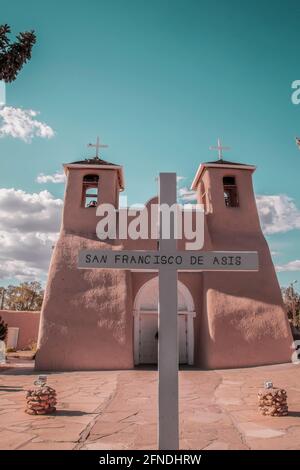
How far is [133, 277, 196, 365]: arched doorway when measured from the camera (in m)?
13.6

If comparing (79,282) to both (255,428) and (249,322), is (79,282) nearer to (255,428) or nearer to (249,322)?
(249,322)

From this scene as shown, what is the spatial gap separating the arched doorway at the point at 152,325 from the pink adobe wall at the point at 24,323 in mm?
12508

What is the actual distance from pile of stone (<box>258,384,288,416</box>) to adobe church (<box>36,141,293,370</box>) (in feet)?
22.3

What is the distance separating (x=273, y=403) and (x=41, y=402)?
3.75 m

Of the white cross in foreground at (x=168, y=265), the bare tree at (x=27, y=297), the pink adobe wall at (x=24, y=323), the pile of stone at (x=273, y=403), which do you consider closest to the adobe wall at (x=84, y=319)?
the pile of stone at (x=273, y=403)

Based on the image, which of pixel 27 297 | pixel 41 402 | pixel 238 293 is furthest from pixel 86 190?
pixel 27 297

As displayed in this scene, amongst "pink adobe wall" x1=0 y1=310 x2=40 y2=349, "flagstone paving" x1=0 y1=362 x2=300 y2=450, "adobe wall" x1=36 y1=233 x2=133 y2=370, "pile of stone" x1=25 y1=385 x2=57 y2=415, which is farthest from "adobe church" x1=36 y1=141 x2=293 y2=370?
"pink adobe wall" x1=0 y1=310 x2=40 y2=349

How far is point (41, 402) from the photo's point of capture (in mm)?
5492

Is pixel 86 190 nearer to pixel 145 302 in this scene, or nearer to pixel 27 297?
pixel 145 302

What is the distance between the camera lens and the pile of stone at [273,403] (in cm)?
542

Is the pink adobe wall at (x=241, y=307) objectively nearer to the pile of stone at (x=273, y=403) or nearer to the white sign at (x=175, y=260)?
the pile of stone at (x=273, y=403)

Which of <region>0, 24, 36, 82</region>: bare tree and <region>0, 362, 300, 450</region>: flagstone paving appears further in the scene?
<region>0, 24, 36, 82</region>: bare tree

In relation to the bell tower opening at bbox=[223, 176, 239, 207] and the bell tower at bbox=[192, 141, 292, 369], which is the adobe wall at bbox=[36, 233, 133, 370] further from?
the bell tower opening at bbox=[223, 176, 239, 207]

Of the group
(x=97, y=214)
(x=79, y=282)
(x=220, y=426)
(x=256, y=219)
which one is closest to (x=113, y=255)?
(x=220, y=426)
